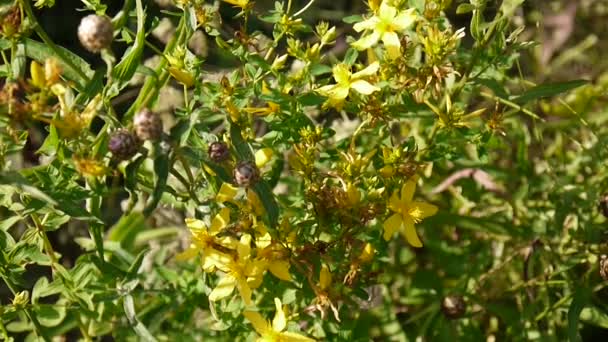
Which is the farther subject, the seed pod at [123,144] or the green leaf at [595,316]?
the green leaf at [595,316]

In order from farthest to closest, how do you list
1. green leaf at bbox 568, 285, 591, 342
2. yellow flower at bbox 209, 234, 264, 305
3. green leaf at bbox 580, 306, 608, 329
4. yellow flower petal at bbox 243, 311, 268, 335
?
1. green leaf at bbox 580, 306, 608, 329
2. green leaf at bbox 568, 285, 591, 342
3. yellow flower petal at bbox 243, 311, 268, 335
4. yellow flower at bbox 209, 234, 264, 305

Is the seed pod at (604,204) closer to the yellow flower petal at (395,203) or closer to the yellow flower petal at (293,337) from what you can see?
the yellow flower petal at (395,203)

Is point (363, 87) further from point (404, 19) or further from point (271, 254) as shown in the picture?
point (271, 254)

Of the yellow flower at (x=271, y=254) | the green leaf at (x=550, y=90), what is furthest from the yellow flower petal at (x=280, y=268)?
the green leaf at (x=550, y=90)

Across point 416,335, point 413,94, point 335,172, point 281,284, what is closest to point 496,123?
point 413,94

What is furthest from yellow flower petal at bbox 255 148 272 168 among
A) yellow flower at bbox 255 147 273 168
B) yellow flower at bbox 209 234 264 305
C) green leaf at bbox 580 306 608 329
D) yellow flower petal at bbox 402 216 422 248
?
green leaf at bbox 580 306 608 329

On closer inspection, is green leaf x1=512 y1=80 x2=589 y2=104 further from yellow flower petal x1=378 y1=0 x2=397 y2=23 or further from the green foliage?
yellow flower petal x1=378 y1=0 x2=397 y2=23
